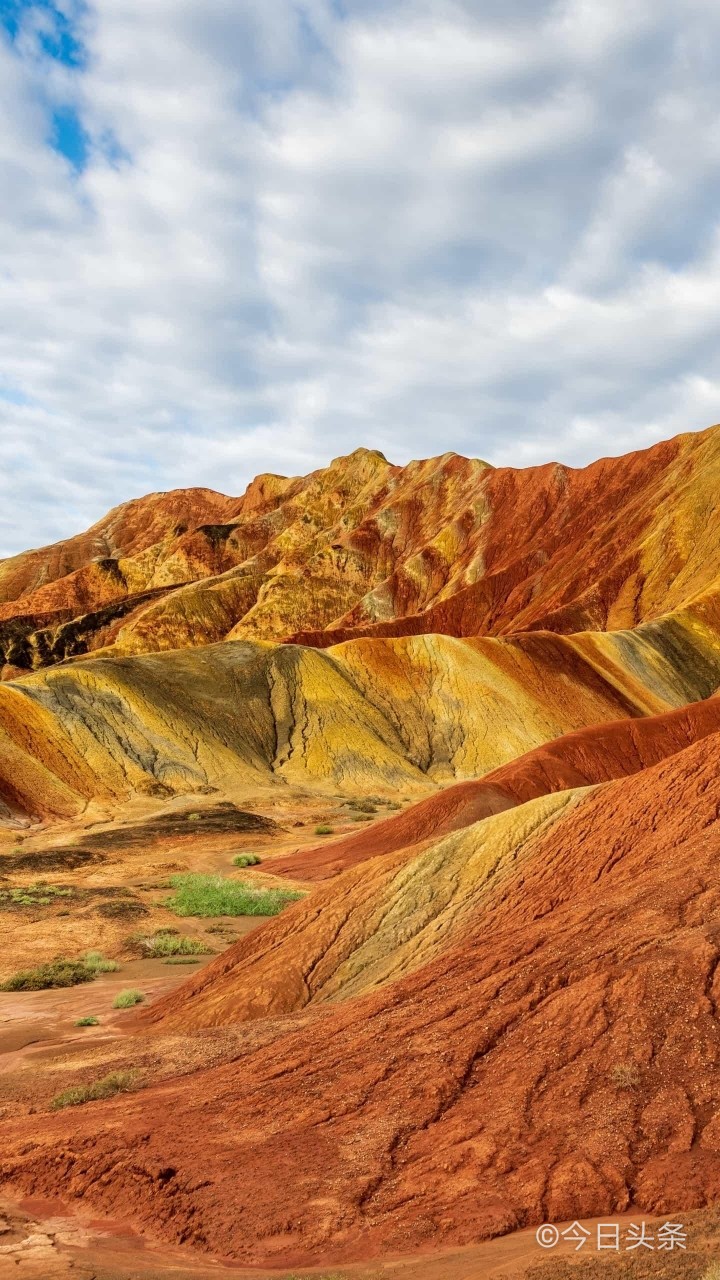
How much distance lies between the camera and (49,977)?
1862cm

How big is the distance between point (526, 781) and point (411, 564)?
75.1 m

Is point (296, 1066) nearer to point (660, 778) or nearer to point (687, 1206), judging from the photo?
point (687, 1206)

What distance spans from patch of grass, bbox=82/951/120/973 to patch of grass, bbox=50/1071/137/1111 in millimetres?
8948

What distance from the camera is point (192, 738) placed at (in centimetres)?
5122

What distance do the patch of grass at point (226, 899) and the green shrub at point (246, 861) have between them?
10.4 feet

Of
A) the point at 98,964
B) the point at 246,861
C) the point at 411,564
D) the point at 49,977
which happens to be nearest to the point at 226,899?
the point at 246,861

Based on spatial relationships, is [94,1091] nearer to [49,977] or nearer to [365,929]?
[365,929]

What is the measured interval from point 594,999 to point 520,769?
24.0m

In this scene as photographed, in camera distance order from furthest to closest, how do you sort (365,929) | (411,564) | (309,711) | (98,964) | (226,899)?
(411,564) → (309,711) → (226,899) → (98,964) → (365,929)

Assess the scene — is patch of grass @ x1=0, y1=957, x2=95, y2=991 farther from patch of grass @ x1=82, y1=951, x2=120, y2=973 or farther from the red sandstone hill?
the red sandstone hill

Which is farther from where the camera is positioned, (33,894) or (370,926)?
(33,894)

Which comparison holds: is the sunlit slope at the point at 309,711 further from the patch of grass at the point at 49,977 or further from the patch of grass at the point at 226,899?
the patch of grass at the point at 49,977

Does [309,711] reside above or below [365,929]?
above

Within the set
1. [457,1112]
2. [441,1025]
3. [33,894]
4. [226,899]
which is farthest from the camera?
[33,894]
